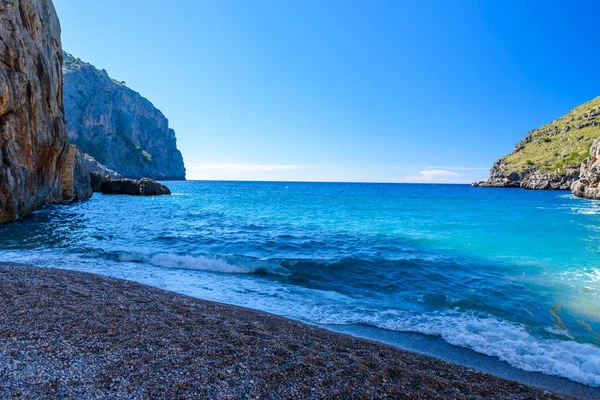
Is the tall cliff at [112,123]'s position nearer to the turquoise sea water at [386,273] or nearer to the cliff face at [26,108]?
the cliff face at [26,108]

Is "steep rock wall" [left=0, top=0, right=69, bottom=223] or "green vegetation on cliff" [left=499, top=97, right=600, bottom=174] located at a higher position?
"green vegetation on cliff" [left=499, top=97, right=600, bottom=174]

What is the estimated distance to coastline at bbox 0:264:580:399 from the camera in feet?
13.0

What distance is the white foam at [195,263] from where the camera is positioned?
13117 millimetres

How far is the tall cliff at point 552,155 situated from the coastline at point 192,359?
374ft

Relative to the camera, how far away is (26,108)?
846 inches

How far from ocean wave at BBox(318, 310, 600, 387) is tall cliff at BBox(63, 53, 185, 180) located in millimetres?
144510

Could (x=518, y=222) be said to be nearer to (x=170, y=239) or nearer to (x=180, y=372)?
(x=170, y=239)

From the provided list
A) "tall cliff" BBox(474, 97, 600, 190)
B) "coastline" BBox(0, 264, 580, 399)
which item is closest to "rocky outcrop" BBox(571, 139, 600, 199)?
"tall cliff" BBox(474, 97, 600, 190)

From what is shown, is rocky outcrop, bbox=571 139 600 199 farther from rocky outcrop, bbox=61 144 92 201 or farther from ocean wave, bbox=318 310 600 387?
rocky outcrop, bbox=61 144 92 201

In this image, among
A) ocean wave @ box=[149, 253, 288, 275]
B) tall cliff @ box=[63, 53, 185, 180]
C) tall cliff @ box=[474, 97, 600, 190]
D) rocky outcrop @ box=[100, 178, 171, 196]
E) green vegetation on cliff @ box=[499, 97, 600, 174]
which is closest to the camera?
ocean wave @ box=[149, 253, 288, 275]

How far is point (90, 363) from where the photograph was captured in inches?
170

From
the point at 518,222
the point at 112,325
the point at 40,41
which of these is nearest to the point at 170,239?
the point at 112,325

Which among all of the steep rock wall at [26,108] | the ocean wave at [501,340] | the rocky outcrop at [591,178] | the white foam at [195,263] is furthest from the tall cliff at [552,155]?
the steep rock wall at [26,108]

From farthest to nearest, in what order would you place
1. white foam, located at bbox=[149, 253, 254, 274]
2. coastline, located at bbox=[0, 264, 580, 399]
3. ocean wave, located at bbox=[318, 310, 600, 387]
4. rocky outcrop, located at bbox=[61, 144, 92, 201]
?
rocky outcrop, located at bbox=[61, 144, 92, 201], white foam, located at bbox=[149, 253, 254, 274], ocean wave, located at bbox=[318, 310, 600, 387], coastline, located at bbox=[0, 264, 580, 399]
